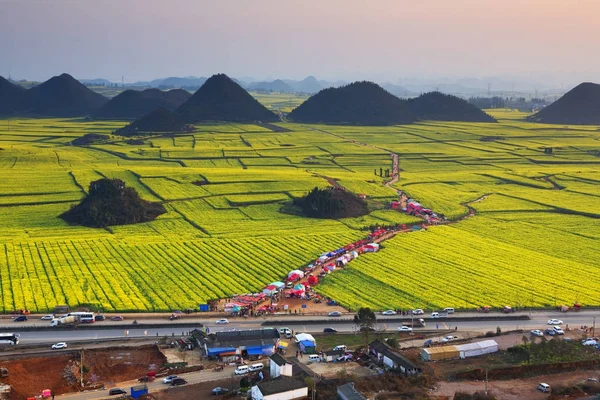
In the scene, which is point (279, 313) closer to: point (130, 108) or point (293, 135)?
point (293, 135)

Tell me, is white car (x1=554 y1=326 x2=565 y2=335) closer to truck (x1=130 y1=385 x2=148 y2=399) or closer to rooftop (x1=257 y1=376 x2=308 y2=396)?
rooftop (x1=257 y1=376 x2=308 y2=396)

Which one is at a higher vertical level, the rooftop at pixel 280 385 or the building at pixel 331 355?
the rooftop at pixel 280 385

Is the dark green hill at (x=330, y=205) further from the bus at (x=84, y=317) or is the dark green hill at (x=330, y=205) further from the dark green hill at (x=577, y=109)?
the dark green hill at (x=577, y=109)

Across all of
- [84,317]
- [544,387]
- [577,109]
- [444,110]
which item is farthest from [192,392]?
[577,109]

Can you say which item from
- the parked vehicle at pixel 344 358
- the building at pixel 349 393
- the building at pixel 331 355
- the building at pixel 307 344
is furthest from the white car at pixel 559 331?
the building at pixel 349 393

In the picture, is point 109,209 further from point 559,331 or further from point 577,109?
point 577,109

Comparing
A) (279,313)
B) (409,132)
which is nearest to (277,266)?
(279,313)
